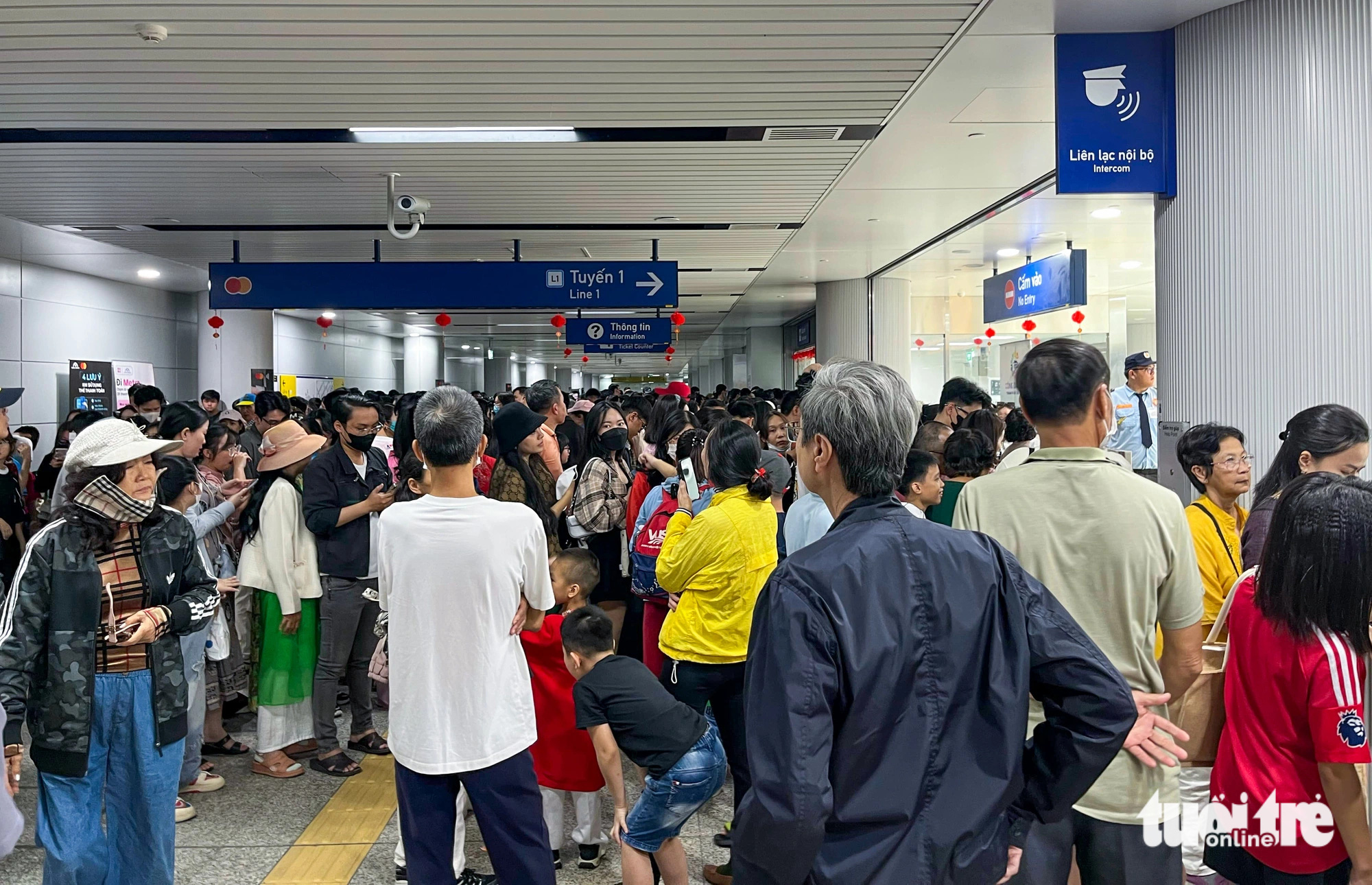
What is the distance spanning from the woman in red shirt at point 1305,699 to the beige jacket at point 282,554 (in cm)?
382

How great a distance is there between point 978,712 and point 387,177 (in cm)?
686

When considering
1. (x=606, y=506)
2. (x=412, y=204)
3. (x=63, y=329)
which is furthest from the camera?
(x=63, y=329)

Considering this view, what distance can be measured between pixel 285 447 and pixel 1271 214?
4.68 m

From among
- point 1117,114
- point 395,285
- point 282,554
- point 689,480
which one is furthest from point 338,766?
point 395,285

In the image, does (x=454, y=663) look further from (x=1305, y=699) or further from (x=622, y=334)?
(x=622, y=334)

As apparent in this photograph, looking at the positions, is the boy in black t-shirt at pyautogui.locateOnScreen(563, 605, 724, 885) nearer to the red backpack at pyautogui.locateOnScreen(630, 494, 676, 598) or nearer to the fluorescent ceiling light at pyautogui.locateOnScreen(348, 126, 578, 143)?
the red backpack at pyautogui.locateOnScreen(630, 494, 676, 598)

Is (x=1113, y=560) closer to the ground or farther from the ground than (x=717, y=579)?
farther from the ground

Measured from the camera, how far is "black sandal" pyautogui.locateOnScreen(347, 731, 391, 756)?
16.0ft

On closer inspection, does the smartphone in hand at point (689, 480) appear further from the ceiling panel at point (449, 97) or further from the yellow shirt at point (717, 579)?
the ceiling panel at point (449, 97)

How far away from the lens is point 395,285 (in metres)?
9.11

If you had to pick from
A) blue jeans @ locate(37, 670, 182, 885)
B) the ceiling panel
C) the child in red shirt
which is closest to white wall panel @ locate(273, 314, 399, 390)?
the ceiling panel

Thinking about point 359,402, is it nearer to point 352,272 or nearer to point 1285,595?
point 1285,595

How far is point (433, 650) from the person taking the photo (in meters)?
2.74

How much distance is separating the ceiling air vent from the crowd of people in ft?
7.79
